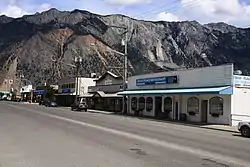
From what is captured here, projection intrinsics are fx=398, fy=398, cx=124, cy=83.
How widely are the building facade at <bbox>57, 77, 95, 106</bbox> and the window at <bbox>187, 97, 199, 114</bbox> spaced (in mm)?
40904

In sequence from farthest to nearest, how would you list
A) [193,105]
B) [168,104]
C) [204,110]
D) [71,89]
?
1. [71,89]
2. [168,104]
3. [193,105]
4. [204,110]

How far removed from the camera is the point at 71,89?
86375 mm

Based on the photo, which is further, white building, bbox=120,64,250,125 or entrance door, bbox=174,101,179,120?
entrance door, bbox=174,101,179,120

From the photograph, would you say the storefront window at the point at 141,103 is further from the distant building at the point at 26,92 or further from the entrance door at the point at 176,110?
the distant building at the point at 26,92

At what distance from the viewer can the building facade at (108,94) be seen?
198 feet

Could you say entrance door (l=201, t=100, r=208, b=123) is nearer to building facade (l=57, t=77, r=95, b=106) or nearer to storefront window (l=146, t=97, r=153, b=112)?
storefront window (l=146, t=97, r=153, b=112)

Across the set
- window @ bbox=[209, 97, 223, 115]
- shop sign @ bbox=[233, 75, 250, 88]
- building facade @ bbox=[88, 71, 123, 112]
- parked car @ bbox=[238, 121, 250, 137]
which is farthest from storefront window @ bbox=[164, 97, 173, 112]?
parked car @ bbox=[238, 121, 250, 137]

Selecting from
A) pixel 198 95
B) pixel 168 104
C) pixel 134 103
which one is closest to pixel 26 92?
pixel 134 103

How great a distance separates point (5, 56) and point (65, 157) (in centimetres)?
16373

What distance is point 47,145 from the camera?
1535 centimetres

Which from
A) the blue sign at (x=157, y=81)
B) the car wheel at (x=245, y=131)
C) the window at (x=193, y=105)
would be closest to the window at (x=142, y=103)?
the blue sign at (x=157, y=81)

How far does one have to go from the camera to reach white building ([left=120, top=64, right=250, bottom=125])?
32.6 m

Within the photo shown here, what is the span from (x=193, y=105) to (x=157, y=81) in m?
8.10

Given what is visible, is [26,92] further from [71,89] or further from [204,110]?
[204,110]
